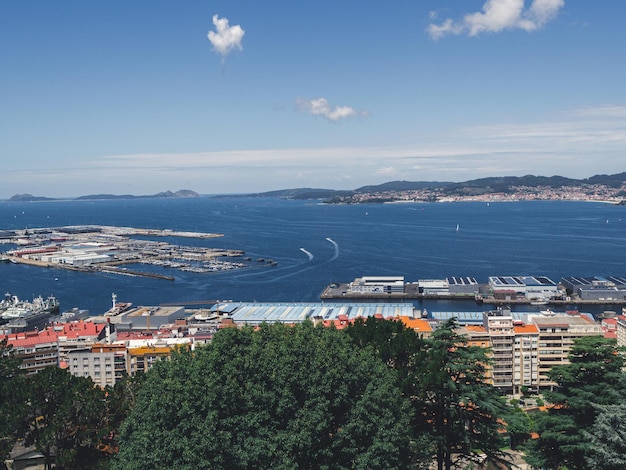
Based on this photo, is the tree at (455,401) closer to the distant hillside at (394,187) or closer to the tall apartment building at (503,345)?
the tall apartment building at (503,345)

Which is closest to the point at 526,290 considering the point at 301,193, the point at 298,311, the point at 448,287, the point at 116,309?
the point at 448,287

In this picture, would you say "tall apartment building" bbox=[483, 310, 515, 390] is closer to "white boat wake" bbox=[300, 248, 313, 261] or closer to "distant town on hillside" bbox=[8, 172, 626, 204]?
"white boat wake" bbox=[300, 248, 313, 261]

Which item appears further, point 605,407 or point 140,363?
point 140,363

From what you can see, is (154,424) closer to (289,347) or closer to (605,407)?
(289,347)

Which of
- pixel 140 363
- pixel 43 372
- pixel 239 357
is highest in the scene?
pixel 239 357

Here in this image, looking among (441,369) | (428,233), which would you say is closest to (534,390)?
(441,369)

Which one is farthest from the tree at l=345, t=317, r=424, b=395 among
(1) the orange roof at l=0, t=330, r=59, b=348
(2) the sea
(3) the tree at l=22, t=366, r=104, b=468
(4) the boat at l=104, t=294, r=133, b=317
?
(2) the sea
